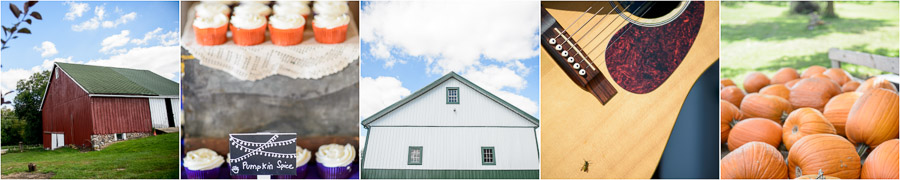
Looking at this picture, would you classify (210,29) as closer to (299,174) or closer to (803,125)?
(299,174)

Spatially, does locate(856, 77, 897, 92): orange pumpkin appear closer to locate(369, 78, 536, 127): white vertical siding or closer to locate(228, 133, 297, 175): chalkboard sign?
locate(369, 78, 536, 127): white vertical siding

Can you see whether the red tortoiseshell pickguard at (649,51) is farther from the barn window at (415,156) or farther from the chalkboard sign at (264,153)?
the chalkboard sign at (264,153)

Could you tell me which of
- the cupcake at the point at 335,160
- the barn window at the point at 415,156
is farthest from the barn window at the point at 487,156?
the cupcake at the point at 335,160

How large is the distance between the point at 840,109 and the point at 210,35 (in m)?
4.01

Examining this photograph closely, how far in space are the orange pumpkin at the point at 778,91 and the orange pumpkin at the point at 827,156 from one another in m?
0.67

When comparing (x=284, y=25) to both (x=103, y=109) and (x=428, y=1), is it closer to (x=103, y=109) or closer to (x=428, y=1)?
(x=428, y=1)

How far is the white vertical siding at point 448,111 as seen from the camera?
12.0 feet

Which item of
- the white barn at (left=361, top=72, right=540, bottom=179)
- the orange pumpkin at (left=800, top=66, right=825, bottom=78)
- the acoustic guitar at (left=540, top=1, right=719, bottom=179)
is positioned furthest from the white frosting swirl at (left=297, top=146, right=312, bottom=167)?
the orange pumpkin at (left=800, top=66, right=825, bottom=78)

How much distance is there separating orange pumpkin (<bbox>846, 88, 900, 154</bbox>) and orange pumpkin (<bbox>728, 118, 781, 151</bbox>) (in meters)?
0.40

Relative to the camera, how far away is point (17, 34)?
362cm

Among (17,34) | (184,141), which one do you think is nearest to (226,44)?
(184,141)

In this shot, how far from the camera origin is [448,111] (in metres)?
3.66

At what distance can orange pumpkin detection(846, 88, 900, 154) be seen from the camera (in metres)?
3.40

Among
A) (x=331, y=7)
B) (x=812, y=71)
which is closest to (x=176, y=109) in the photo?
(x=331, y=7)
